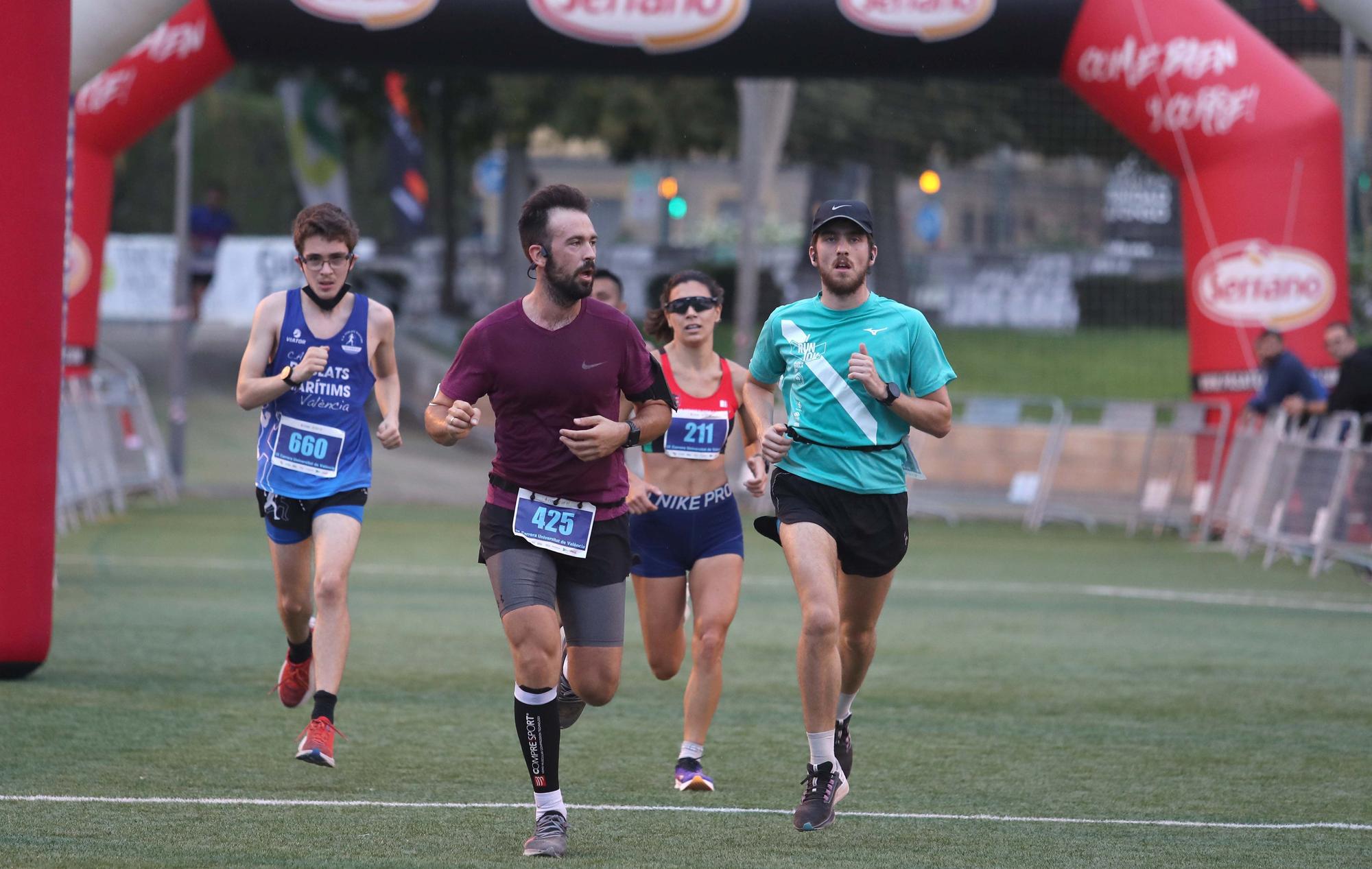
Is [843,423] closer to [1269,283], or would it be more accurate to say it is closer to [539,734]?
[539,734]

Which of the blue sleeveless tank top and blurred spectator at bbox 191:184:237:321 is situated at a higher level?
blurred spectator at bbox 191:184:237:321

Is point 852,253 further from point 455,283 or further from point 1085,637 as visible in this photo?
point 455,283

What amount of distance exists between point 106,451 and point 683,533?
13.0 meters

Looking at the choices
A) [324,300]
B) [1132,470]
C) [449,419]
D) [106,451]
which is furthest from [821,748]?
[1132,470]

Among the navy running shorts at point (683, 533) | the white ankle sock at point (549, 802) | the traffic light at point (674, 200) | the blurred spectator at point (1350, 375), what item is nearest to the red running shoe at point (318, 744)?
the navy running shorts at point (683, 533)

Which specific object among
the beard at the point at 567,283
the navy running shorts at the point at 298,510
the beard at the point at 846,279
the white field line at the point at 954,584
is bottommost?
the white field line at the point at 954,584

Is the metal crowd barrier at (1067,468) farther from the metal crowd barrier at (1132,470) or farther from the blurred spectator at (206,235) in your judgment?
the blurred spectator at (206,235)

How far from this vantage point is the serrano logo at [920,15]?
15758mm

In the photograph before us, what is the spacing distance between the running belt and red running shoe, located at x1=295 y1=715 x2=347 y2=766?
2089 millimetres

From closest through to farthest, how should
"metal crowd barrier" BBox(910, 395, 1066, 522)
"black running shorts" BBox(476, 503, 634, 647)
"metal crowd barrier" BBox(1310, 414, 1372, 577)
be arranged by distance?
"black running shorts" BBox(476, 503, 634, 647) < "metal crowd barrier" BBox(1310, 414, 1372, 577) < "metal crowd barrier" BBox(910, 395, 1066, 522)

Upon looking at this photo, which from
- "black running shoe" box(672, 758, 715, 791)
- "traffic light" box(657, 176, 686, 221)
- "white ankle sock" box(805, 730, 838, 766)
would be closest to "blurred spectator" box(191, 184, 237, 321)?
"traffic light" box(657, 176, 686, 221)

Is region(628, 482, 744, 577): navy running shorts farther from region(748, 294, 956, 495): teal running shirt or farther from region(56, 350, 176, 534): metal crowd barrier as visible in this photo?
region(56, 350, 176, 534): metal crowd barrier

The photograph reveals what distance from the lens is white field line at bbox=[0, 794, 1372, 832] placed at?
21.1 feet

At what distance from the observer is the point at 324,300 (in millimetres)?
7770
